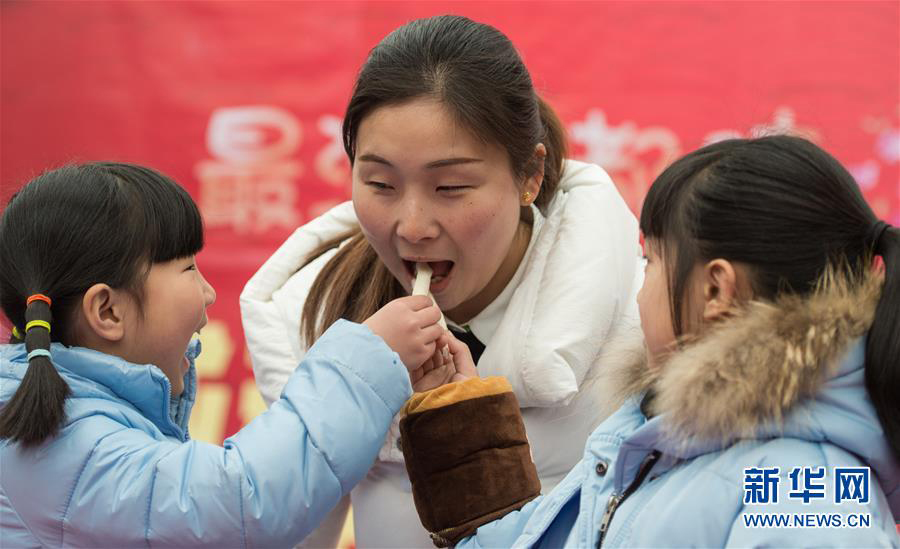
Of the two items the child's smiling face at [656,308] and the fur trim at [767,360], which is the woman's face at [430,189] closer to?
the child's smiling face at [656,308]

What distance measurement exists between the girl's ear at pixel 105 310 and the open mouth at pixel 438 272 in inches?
14.7

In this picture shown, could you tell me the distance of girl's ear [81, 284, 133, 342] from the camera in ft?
3.78

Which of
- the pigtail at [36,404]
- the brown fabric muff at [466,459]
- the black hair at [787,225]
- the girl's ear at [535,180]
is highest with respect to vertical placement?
the girl's ear at [535,180]

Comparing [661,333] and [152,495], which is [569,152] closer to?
[661,333]

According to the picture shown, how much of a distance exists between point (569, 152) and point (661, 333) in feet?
1.92

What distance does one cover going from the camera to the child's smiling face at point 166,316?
119 cm

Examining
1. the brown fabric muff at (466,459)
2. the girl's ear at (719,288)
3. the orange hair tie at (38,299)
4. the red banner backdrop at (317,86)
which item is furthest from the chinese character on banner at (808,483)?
the red banner backdrop at (317,86)

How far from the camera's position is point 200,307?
124cm

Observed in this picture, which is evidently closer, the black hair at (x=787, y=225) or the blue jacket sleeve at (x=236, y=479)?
the black hair at (x=787, y=225)

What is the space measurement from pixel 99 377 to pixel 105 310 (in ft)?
0.27

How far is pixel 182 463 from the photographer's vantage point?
3.52ft

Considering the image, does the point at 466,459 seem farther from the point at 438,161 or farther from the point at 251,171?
the point at 251,171

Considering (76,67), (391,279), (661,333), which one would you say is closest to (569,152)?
(391,279)

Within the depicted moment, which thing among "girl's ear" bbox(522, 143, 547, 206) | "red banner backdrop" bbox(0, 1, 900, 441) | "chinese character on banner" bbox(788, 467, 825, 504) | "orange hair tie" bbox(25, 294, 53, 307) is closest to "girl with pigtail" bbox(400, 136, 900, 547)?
"chinese character on banner" bbox(788, 467, 825, 504)
